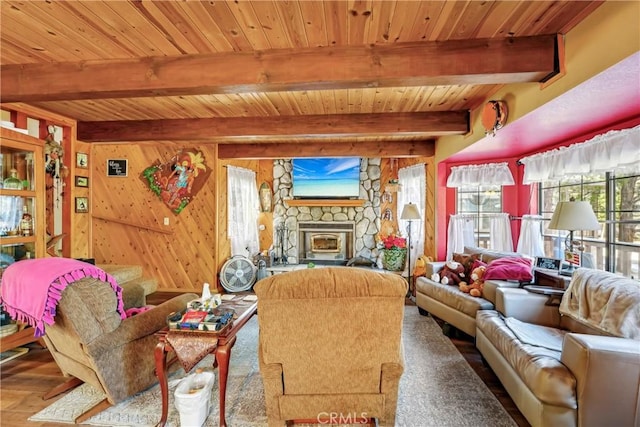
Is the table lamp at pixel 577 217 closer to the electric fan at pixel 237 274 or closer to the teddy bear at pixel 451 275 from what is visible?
the teddy bear at pixel 451 275

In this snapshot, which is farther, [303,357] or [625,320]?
[625,320]

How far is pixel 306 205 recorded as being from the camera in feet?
18.9

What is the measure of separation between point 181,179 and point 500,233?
5.06m

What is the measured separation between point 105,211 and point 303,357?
15.9 ft

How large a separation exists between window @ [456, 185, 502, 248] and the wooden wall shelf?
69.9 inches

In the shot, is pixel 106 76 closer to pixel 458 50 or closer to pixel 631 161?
pixel 458 50

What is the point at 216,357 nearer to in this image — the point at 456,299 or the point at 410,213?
the point at 456,299

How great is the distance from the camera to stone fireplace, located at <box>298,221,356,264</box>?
5758 mm

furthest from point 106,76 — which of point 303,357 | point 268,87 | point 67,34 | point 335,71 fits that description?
point 303,357

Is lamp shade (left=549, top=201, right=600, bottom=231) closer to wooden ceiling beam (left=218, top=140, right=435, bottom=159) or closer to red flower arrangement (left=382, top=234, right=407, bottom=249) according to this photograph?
wooden ceiling beam (left=218, top=140, right=435, bottom=159)

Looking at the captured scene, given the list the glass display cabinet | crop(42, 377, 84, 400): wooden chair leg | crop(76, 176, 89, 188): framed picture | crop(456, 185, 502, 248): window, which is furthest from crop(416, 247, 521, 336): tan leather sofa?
crop(76, 176, 89, 188): framed picture

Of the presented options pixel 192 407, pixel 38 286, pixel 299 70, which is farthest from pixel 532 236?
pixel 38 286

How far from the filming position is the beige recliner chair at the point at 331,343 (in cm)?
148

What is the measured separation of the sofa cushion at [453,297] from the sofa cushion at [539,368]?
0.56 m
